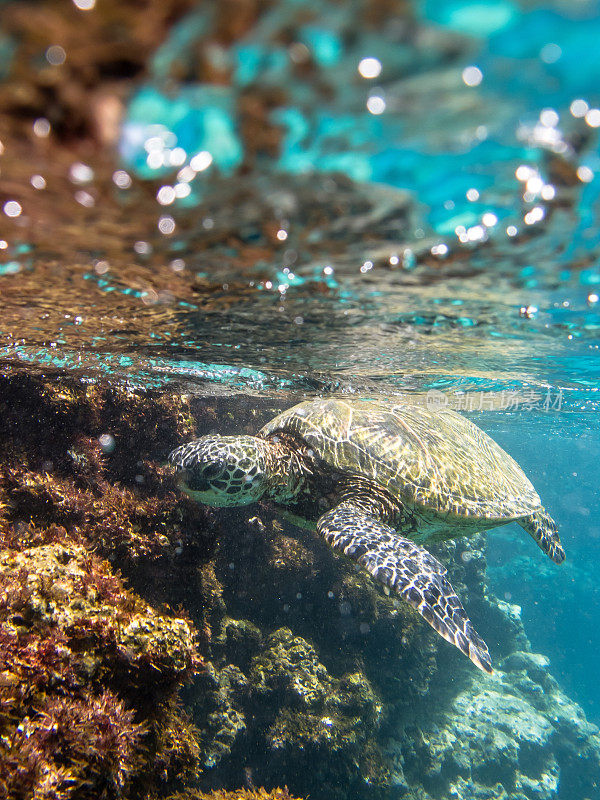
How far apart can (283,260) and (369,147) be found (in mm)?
1753

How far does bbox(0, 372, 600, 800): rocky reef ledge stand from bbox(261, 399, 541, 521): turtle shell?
8.65 ft

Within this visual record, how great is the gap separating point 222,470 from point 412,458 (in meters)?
3.79

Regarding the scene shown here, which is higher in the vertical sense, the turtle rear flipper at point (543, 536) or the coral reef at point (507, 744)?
the turtle rear flipper at point (543, 536)

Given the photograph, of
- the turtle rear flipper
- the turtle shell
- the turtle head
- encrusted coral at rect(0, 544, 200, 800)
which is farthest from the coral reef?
encrusted coral at rect(0, 544, 200, 800)

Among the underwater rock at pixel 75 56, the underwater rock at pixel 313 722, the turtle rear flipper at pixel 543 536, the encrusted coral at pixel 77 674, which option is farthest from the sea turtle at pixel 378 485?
the underwater rock at pixel 75 56

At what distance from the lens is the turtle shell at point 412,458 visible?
7375mm

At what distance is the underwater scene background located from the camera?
214 centimetres

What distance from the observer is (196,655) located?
4.18 m

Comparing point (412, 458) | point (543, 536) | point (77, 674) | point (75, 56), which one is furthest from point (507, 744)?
point (75, 56)

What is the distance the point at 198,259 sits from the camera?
4.29m

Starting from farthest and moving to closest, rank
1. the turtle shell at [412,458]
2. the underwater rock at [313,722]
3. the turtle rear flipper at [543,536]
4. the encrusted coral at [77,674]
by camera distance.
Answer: the turtle rear flipper at [543,536] → the underwater rock at [313,722] → the turtle shell at [412,458] → the encrusted coral at [77,674]

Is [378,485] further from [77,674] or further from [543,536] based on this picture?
[543,536]

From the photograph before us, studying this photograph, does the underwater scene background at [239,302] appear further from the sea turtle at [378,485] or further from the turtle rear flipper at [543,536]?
the turtle rear flipper at [543,536]

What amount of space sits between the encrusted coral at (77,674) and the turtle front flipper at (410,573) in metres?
2.41
